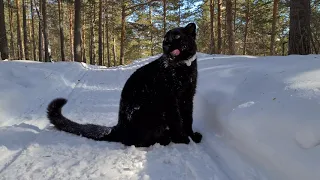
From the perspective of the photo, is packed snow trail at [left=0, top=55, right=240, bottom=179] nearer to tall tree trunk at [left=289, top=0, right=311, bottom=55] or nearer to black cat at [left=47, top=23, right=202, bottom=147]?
black cat at [left=47, top=23, right=202, bottom=147]

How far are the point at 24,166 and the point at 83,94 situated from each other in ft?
12.2

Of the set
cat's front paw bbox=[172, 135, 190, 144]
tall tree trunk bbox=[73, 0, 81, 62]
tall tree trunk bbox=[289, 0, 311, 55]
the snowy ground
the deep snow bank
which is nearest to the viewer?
the deep snow bank

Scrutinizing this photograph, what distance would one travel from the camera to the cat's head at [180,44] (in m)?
2.81

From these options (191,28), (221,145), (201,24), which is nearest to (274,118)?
(221,145)

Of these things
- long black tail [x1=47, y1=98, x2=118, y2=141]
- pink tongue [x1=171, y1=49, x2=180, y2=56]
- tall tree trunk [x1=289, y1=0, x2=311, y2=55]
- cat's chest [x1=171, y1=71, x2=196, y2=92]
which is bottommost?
long black tail [x1=47, y1=98, x2=118, y2=141]

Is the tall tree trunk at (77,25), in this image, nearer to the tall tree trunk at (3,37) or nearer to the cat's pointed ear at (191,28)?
the tall tree trunk at (3,37)

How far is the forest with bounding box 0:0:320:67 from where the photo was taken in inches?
267

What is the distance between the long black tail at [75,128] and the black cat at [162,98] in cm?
1

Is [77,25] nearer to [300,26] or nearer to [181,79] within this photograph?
[300,26]

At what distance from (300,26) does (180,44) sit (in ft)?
16.1

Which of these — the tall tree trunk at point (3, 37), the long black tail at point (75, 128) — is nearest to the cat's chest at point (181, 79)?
the long black tail at point (75, 128)

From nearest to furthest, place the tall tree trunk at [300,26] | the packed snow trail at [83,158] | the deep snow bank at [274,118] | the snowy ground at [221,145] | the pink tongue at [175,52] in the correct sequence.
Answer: the deep snow bank at [274,118]
the snowy ground at [221,145]
the packed snow trail at [83,158]
the pink tongue at [175,52]
the tall tree trunk at [300,26]

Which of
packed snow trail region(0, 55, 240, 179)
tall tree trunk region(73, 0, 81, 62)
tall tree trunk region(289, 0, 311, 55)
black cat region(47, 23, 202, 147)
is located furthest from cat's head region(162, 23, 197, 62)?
tall tree trunk region(73, 0, 81, 62)

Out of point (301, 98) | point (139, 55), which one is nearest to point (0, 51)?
point (301, 98)
